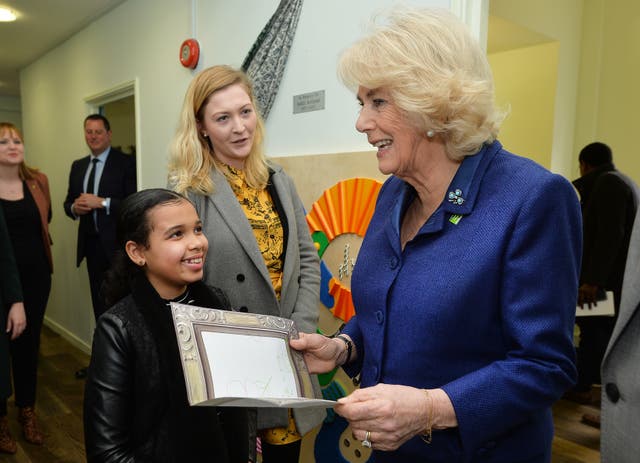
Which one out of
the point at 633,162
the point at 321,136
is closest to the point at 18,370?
the point at 321,136

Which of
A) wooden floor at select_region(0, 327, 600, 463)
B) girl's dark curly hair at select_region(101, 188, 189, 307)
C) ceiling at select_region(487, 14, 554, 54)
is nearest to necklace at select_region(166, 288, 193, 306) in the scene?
girl's dark curly hair at select_region(101, 188, 189, 307)

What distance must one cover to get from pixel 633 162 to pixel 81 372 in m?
4.60

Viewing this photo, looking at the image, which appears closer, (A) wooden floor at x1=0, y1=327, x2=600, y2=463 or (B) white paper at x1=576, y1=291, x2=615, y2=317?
(A) wooden floor at x1=0, y1=327, x2=600, y2=463

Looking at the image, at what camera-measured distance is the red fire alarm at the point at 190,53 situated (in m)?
2.93

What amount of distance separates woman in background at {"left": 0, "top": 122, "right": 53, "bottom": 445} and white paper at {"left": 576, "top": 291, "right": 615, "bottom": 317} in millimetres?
3250

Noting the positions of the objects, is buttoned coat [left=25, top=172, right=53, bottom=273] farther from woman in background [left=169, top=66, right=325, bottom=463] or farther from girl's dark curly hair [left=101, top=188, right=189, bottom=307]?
girl's dark curly hair [left=101, top=188, right=189, bottom=307]

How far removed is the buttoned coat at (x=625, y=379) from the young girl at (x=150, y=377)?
84 cm

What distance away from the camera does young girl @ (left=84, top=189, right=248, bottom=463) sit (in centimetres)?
109

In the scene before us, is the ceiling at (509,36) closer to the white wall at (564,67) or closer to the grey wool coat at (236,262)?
the white wall at (564,67)

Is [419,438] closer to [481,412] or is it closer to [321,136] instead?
[481,412]

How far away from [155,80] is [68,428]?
242 cm

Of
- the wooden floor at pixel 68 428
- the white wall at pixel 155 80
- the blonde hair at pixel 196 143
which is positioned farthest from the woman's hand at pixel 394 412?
the wooden floor at pixel 68 428

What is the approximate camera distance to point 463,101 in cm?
83

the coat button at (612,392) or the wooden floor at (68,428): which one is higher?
the coat button at (612,392)
